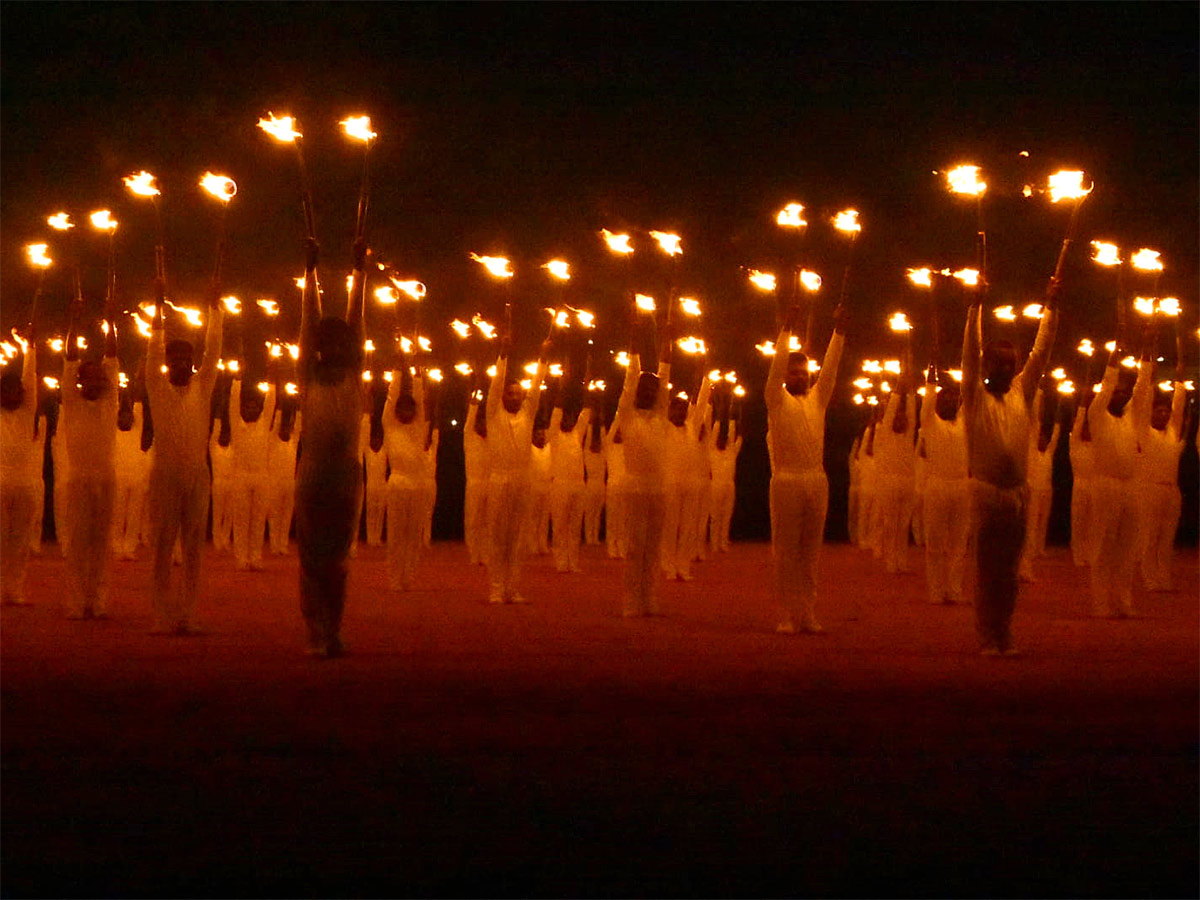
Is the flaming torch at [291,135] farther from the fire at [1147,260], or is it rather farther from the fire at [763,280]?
the fire at [1147,260]

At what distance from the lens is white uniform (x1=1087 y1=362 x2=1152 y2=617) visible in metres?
16.7

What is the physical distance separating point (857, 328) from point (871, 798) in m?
25.6

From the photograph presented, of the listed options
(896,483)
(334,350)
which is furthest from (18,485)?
(896,483)

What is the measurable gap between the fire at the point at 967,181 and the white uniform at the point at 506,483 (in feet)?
20.0

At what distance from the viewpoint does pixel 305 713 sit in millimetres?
9359

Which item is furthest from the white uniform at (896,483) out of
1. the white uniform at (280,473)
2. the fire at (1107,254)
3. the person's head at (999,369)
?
the person's head at (999,369)

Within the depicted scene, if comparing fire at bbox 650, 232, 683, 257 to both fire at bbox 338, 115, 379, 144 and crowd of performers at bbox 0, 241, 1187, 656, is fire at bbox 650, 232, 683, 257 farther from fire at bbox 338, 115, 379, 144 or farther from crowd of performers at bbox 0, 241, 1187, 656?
fire at bbox 338, 115, 379, 144

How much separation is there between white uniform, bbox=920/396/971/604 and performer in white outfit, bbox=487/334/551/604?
4.91m

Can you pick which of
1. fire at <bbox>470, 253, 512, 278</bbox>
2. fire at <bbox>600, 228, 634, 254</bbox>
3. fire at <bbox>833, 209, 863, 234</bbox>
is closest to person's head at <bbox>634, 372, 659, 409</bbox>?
fire at <bbox>600, 228, 634, 254</bbox>

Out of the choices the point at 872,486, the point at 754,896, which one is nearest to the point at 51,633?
the point at 754,896

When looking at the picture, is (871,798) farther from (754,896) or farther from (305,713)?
(305,713)

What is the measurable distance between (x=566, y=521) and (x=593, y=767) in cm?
1755

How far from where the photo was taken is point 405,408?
19922mm

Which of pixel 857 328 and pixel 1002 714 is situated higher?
pixel 857 328
